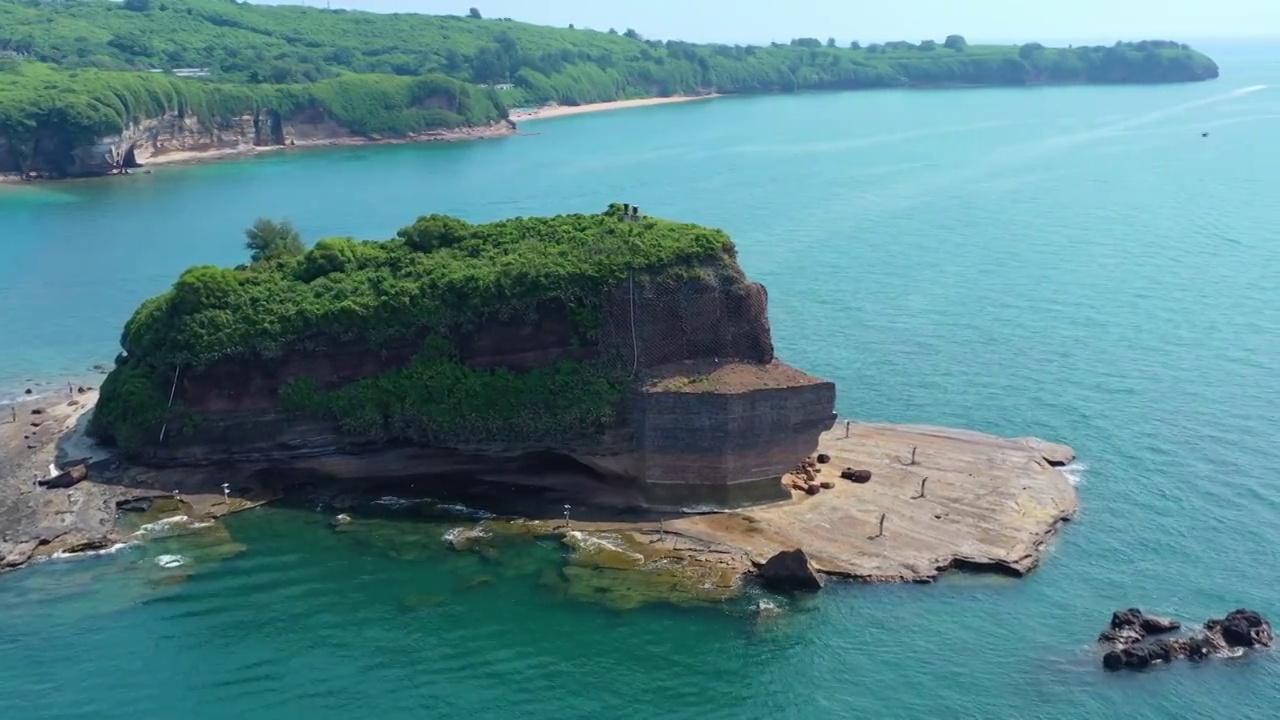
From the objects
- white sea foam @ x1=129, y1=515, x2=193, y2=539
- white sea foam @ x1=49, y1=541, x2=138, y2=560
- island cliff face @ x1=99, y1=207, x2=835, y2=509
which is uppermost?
island cliff face @ x1=99, y1=207, x2=835, y2=509

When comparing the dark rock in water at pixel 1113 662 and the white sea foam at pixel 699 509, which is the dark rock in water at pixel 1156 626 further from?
the white sea foam at pixel 699 509

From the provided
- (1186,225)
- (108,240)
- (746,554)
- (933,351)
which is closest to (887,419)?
(933,351)

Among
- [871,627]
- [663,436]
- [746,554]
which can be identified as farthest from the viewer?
[663,436]

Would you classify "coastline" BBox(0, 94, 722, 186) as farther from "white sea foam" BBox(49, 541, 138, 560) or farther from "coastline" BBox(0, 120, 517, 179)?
"white sea foam" BBox(49, 541, 138, 560)

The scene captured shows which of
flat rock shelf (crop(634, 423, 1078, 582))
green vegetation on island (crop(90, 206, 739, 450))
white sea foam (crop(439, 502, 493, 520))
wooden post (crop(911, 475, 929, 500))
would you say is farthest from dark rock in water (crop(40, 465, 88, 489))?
wooden post (crop(911, 475, 929, 500))

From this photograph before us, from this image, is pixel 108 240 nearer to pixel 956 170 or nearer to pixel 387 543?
pixel 387 543

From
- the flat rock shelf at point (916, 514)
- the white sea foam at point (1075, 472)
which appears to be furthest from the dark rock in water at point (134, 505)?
the white sea foam at point (1075, 472)

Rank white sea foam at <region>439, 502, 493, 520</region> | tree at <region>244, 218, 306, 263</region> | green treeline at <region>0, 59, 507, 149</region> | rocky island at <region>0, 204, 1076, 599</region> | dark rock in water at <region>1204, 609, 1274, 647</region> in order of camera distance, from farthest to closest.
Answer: green treeline at <region>0, 59, 507, 149</region>, tree at <region>244, 218, 306, 263</region>, rocky island at <region>0, 204, 1076, 599</region>, white sea foam at <region>439, 502, 493, 520</region>, dark rock in water at <region>1204, 609, 1274, 647</region>
